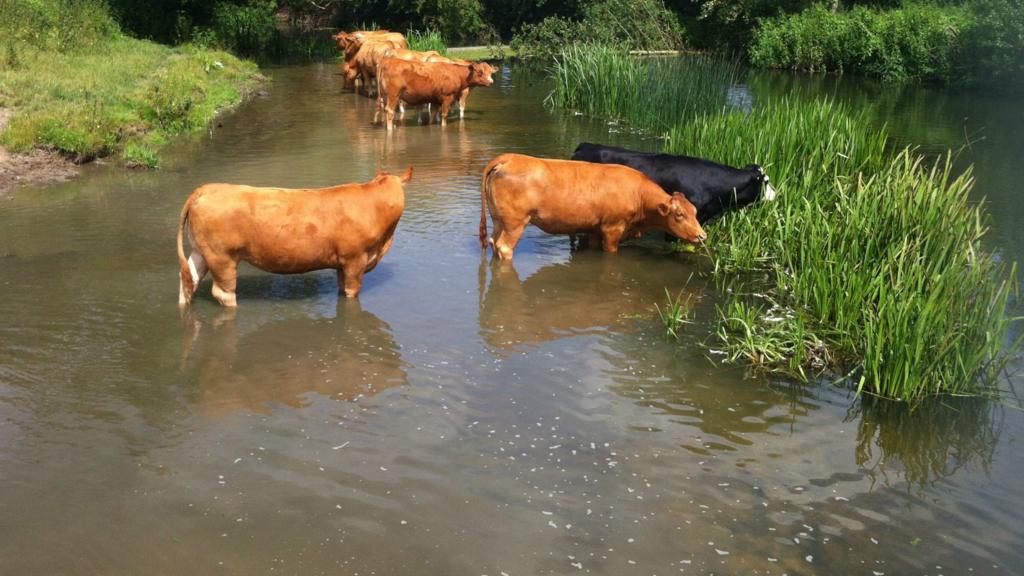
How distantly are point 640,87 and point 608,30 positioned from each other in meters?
10.7

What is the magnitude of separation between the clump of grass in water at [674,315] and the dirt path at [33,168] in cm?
815

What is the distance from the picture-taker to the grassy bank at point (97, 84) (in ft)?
46.9

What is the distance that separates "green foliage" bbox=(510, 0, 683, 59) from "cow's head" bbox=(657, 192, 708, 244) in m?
12.2

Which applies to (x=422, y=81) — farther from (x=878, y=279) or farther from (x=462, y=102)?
(x=878, y=279)

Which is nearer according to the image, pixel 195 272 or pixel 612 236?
pixel 195 272

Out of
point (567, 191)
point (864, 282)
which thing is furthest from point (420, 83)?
point (864, 282)

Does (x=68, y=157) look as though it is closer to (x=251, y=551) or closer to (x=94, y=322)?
(x=94, y=322)

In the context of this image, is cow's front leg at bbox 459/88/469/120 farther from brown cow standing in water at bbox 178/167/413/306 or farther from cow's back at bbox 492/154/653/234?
brown cow standing in water at bbox 178/167/413/306

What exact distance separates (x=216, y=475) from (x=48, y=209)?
6.97 metres

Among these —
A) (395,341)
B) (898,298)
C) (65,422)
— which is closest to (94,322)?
(65,422)

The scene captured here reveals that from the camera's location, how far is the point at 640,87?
18406 millimetres

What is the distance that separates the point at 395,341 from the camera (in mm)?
8242

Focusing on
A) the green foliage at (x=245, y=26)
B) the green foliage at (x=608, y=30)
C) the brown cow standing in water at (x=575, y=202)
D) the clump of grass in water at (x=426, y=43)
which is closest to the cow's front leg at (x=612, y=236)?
the brown cow standing in water at (x=575, y=202)

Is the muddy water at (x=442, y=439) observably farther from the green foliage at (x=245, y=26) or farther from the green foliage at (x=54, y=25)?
the green foliage at (x=245, y=26)
